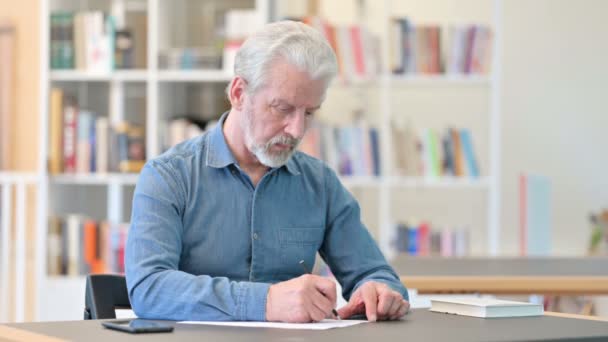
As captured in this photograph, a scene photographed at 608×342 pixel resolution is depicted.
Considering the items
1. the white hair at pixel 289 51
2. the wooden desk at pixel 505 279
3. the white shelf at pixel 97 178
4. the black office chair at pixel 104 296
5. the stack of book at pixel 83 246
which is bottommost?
the stack of book at pixel 83 246

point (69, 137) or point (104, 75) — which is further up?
point (104, 75)

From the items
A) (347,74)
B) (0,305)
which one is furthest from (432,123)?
(0,305)

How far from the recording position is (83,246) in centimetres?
468

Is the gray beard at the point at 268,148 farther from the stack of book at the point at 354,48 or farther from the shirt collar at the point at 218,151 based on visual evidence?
the stack of book at the point at 354,48

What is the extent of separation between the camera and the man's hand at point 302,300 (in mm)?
1716

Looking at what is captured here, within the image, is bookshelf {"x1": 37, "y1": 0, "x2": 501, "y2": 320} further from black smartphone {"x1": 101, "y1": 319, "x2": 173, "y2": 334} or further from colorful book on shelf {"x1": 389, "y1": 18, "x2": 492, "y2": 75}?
black smartphone {"x1": 101, "y1": 319, "x2": 173, "y2": 334}

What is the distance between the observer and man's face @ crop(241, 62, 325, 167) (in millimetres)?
1950

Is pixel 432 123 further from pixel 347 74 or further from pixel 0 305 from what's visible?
pixel 0 305

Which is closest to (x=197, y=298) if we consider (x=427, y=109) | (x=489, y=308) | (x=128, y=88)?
(x=489, y=308)

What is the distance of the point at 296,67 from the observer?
1943 millimetres

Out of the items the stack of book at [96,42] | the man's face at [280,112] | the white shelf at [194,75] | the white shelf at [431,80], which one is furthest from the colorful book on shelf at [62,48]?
the man's face at [280,112]

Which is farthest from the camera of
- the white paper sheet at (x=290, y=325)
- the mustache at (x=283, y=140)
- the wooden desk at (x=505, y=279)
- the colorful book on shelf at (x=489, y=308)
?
the wooden desk at (x=505, y=279)

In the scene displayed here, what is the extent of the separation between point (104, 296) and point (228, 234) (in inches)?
10.4

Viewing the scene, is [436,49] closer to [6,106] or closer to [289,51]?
[6,106]
